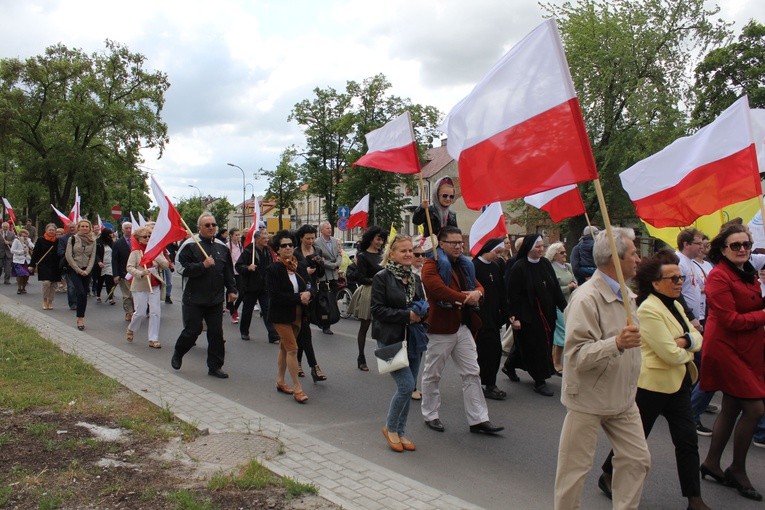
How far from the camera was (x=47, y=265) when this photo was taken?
14.4m

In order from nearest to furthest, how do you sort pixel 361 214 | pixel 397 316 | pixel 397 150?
pixel 397 316
pixel 397 150
pixel 361 214

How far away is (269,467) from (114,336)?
7170 mm

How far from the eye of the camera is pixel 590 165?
359cm

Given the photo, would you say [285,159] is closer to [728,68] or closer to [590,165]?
[728,68]

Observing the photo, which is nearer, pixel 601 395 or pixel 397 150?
pixel 601 395

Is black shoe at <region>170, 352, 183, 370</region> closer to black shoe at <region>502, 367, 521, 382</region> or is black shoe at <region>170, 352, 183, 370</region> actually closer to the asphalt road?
the asphalt road

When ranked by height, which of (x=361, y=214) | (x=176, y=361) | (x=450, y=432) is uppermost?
(x=361, y=214)

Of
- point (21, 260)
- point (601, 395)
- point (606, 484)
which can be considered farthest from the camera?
point (21, 260)

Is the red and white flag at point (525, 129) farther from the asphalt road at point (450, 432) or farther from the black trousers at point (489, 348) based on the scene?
the black trousers at point (489, 348)

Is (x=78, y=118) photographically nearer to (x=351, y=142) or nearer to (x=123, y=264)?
(x=351, y=142)

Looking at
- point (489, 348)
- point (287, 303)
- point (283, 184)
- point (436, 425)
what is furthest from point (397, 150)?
point (283, 184)

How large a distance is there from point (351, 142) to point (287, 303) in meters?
42.6

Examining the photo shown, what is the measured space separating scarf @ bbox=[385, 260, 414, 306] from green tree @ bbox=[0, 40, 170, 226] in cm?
3994

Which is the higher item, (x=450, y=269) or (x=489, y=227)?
(x=489, y=227)
